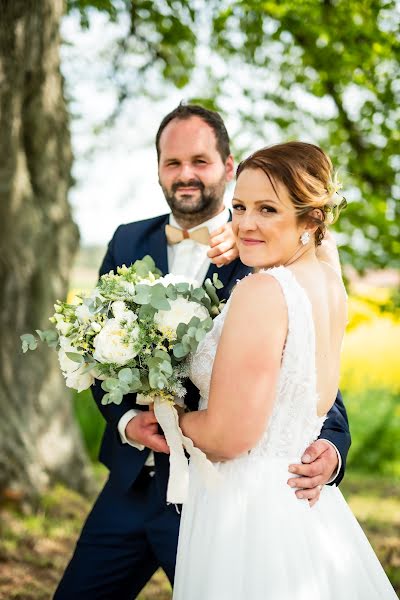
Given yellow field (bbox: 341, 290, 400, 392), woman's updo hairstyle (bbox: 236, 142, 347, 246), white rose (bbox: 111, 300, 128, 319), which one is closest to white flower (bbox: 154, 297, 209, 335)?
white rose (bbox: 111, 300, 128, 319)

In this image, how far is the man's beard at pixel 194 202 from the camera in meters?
3.11

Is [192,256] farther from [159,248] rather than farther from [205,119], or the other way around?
[205,119]

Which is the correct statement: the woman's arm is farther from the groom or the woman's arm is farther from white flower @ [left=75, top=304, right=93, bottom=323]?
white flower @ [left=75, top=304, right=93, bottom=323]

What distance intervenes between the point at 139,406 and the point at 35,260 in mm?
2985

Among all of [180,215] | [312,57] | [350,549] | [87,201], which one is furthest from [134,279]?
[87,201]

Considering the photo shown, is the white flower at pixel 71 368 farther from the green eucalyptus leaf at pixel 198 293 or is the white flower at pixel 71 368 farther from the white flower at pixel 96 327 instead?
the green eucalyptus leaf at pixel 198 293

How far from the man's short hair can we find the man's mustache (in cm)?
18

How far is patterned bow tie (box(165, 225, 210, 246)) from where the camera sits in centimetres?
311

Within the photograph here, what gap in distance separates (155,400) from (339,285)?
705 mm

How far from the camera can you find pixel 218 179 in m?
3.17

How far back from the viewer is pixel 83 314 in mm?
2305

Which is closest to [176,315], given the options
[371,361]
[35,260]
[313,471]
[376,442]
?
[313,471]

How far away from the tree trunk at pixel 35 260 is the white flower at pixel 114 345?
3.06 meters

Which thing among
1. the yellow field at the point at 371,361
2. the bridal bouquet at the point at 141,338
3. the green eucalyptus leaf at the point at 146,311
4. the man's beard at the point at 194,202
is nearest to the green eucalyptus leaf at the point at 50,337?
the bridal bouquet at the point at 141,338
